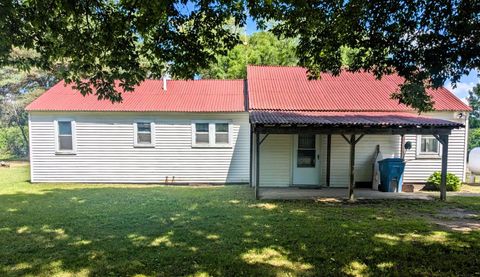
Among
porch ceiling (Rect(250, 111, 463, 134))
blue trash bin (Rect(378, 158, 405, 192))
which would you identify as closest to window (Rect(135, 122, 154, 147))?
porch ceiling (Rect(250, 111, 463, 134))

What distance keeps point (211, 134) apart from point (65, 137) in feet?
18.5

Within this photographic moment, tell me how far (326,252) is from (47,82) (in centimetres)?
2588

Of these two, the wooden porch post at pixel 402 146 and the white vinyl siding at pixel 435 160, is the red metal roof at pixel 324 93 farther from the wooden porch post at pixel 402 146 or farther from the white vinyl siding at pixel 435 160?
the wooden porch post at pixel 402 146

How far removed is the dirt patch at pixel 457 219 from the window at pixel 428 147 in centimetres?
384

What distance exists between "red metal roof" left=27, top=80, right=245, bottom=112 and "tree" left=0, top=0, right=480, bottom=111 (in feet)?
19.6

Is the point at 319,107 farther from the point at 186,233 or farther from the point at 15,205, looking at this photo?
the point at 15,205

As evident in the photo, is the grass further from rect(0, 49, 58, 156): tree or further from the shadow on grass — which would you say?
rect(0, 49, 58, 156): tree

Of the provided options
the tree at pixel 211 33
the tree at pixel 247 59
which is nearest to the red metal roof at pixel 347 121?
the tree at pixel 211 33

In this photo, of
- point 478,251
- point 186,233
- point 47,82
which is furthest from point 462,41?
point 47,82

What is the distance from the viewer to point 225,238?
203 inches

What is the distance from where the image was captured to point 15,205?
7781 millimetres

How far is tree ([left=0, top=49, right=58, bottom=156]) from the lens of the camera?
71.5 ft

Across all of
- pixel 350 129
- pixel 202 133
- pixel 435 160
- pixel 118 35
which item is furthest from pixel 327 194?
pixel 118 35

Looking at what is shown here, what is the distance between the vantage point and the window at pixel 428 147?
10984 millimetres
